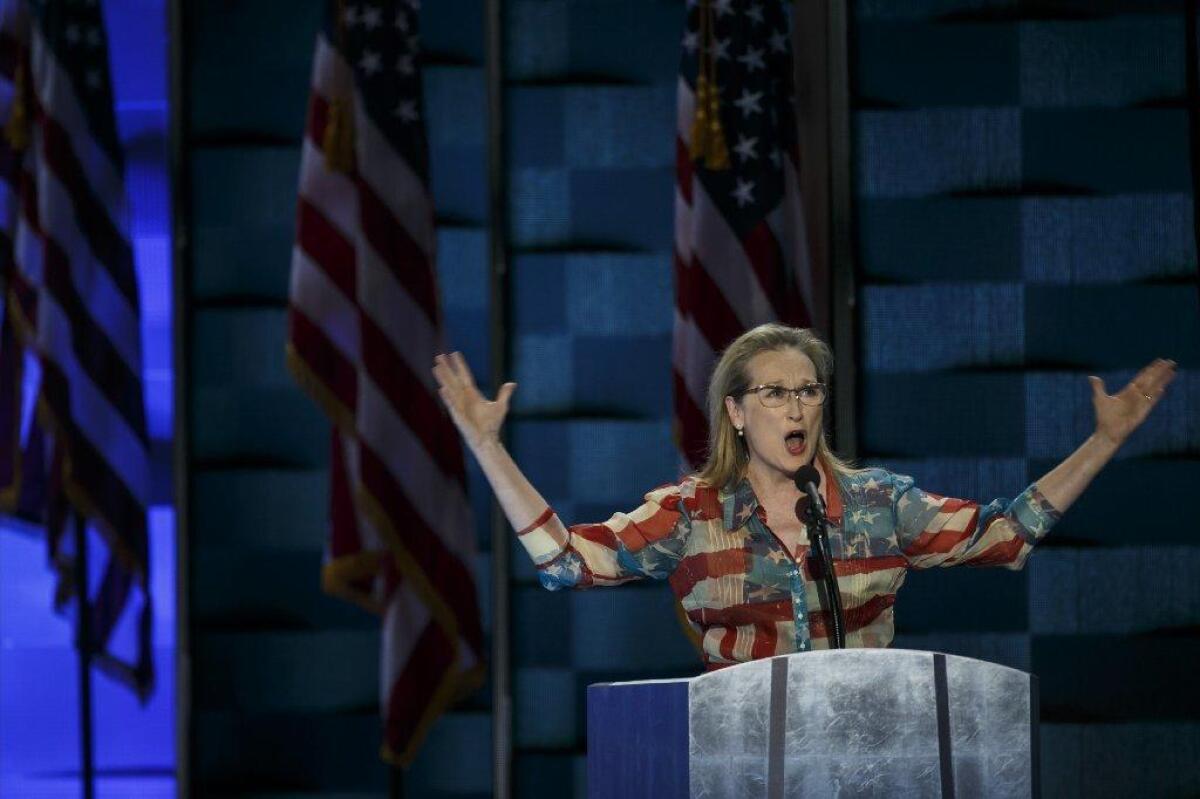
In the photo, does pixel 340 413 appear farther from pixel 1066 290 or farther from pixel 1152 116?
pixel 1152 116

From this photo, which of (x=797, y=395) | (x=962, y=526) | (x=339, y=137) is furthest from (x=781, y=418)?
(x=339, y=137)

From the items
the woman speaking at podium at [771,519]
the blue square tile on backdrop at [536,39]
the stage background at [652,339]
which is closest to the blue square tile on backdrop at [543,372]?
the stage background at [652,339]

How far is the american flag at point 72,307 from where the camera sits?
4840 millimetres

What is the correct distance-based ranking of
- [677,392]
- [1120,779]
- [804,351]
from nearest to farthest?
[804,351] < [677,392] < [1120,779]

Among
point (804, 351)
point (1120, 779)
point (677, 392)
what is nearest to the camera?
point (804, 351)

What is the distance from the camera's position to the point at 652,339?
531 cm

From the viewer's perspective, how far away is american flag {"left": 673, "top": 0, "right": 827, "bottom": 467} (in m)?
4.68

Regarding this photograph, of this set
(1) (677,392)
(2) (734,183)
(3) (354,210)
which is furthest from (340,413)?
(2) (734,183)

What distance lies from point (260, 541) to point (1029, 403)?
8.30ft

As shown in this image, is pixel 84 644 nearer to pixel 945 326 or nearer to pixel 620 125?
pixel 620 125

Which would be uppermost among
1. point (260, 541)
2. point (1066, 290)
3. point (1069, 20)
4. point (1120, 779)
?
point (1069, 20)

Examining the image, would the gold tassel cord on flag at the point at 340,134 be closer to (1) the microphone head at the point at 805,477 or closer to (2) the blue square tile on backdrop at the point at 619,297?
(2) the blue square tile on backdrop at the point at 619,297

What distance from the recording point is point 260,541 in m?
5.38

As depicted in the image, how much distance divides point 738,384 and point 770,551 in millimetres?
269
